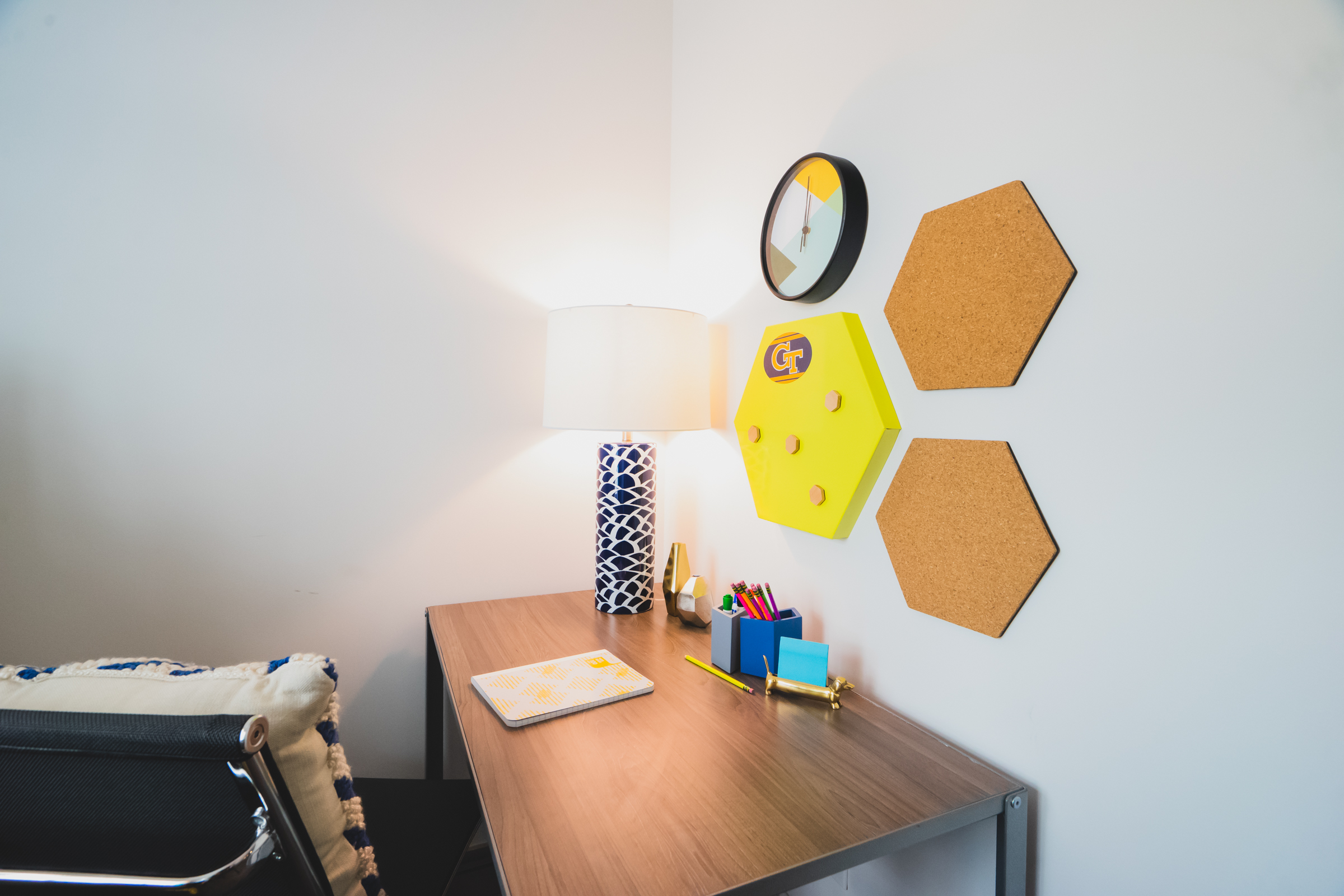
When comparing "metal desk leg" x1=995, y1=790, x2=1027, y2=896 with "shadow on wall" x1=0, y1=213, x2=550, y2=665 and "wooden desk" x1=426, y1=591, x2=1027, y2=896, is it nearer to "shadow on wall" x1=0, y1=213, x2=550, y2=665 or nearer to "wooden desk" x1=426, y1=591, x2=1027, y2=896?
"wooden desk" x1=426, y1=591, x2=1027, y2=896

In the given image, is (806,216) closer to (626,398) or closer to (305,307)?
(626,398)

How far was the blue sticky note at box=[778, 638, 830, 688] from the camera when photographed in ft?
3.43

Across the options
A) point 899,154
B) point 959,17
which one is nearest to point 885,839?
point 899,154

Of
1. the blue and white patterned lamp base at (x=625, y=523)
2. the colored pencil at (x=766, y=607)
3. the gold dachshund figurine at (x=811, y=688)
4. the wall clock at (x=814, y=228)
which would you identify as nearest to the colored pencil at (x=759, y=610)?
the colored pencil at (x=766, y=607)

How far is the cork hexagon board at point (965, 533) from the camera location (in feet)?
→ 2.73

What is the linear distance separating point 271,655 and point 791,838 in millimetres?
1383

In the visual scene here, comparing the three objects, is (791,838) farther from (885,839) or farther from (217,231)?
(217,231)

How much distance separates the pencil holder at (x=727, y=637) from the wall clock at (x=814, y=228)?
66cm

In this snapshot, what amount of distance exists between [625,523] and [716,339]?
1.85 feet

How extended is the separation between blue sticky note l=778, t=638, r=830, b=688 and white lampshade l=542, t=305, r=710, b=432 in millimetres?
577

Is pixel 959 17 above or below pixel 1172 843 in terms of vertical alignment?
above

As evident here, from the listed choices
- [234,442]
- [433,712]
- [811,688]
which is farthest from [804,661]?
[234,442]

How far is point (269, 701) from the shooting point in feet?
1.95

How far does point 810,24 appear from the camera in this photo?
1248mm
